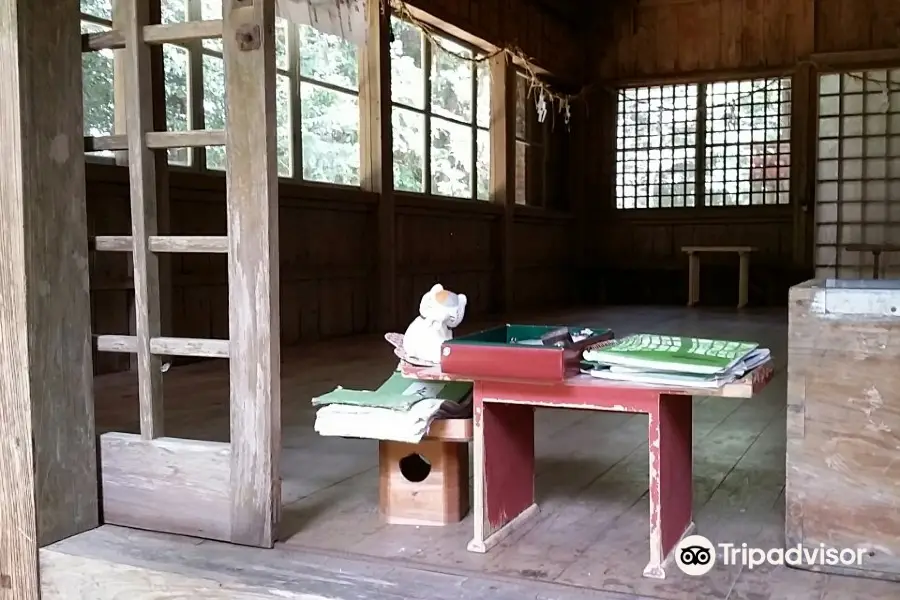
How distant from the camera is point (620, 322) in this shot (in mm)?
7156

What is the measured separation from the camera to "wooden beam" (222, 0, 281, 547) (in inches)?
73.8

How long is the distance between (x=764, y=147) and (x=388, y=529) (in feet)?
27.5

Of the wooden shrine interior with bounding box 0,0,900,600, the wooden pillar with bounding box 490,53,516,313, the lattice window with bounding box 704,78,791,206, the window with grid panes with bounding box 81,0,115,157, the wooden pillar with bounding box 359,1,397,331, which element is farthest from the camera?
the lattice window with bounding box 704,78,791,206

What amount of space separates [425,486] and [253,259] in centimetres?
66

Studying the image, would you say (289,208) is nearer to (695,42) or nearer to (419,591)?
(419,591)

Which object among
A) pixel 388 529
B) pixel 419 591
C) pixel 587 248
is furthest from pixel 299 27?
pixel 587 248

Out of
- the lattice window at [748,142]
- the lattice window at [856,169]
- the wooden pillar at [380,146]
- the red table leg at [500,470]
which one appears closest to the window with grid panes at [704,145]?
the lattice window at [748,142]

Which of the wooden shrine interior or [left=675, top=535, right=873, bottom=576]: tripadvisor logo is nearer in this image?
[left=675, top=535, right=873, bottom=576]: tripadvisor logo

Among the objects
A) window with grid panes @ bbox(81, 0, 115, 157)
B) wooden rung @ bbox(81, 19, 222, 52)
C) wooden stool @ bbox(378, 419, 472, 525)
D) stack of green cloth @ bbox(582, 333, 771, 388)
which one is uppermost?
window with grid panes @ bbox(81, 0, 115, 157)

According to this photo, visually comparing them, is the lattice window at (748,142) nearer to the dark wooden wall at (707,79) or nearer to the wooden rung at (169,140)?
the dark wooden wall at (707,79)

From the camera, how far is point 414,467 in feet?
7.35

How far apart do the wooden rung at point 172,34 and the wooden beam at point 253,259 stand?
0.04m

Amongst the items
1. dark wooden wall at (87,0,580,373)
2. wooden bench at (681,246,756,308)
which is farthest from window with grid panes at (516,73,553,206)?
wooden bench at (681,246,756,308)

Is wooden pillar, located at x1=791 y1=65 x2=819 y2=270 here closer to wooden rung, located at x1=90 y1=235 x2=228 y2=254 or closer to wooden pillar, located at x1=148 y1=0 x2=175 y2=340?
wooden pillar, located at x1=148 y1=0 x2=175 y2=340
